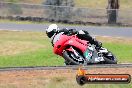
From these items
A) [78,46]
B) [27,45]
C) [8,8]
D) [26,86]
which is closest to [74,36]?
[78,46]

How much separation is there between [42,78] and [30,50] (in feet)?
45.9

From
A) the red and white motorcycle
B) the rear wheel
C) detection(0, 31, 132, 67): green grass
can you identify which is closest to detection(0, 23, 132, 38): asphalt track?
detection(0, 31, 132, 67): green grass

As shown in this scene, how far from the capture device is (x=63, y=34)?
52.6 feet

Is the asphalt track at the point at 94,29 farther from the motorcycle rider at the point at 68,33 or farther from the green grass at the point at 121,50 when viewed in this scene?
the motorcycle rider at the point at 68,33

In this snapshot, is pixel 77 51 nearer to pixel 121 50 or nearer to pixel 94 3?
pixel 121 50

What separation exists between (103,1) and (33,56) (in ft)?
109

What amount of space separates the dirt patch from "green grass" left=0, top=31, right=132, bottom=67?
270 inches

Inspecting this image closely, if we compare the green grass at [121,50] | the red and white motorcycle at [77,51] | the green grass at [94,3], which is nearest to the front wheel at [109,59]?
the red and white motorcycle at [77,51]

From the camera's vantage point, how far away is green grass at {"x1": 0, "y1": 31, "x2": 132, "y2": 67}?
74.7ft

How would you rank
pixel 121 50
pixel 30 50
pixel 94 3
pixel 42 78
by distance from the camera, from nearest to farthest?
pixel 42 78 → pixel 121 50 → pixel 30 50 → pixel 94 3

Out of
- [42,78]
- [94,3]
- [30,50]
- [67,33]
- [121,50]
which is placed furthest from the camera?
[94,3]

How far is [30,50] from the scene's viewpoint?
27.2m

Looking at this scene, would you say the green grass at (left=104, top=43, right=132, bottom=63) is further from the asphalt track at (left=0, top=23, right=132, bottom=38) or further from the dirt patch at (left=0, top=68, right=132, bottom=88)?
the dirt patch at (left=0, top=68, right=132, bottom=88)

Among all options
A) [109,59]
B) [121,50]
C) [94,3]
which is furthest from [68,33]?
[94,3]
